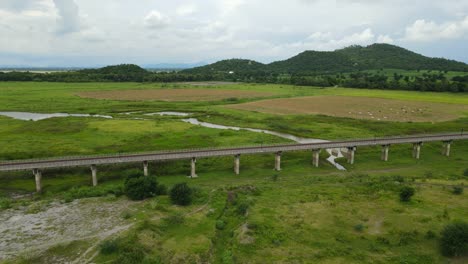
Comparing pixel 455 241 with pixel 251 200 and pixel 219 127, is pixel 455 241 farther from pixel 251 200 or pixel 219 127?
pixel 219 127

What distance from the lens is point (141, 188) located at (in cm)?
4350

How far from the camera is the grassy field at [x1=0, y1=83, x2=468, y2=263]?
3169 cm

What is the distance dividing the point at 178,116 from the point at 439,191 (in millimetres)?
76896

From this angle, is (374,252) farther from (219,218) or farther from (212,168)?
(212,168)

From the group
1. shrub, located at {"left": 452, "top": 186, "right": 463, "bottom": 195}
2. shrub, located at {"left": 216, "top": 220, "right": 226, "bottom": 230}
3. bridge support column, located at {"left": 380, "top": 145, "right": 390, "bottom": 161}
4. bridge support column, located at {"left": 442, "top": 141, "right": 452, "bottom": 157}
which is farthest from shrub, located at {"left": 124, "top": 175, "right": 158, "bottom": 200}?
bridge support column, located at {"left": 442, "top": 141, "right": 452, "bottom": 157}

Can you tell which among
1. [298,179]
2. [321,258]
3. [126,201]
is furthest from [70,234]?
[298,179]

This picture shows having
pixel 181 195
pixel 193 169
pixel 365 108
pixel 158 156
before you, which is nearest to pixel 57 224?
pixel 181 195

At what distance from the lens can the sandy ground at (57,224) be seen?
32156mm

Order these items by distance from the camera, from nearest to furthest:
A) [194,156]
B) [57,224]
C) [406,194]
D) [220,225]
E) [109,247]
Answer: [109,247] → [57,224] → [220,225] → [406,194] → [194,156]

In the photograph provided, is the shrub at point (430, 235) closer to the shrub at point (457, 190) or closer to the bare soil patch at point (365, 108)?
the shrub at point (457, 190)

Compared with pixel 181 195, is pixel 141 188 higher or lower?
higher

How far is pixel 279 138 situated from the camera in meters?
77.2

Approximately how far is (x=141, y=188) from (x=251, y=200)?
45.9ft

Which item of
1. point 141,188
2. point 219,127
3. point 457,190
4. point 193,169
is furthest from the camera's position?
point 219,127
